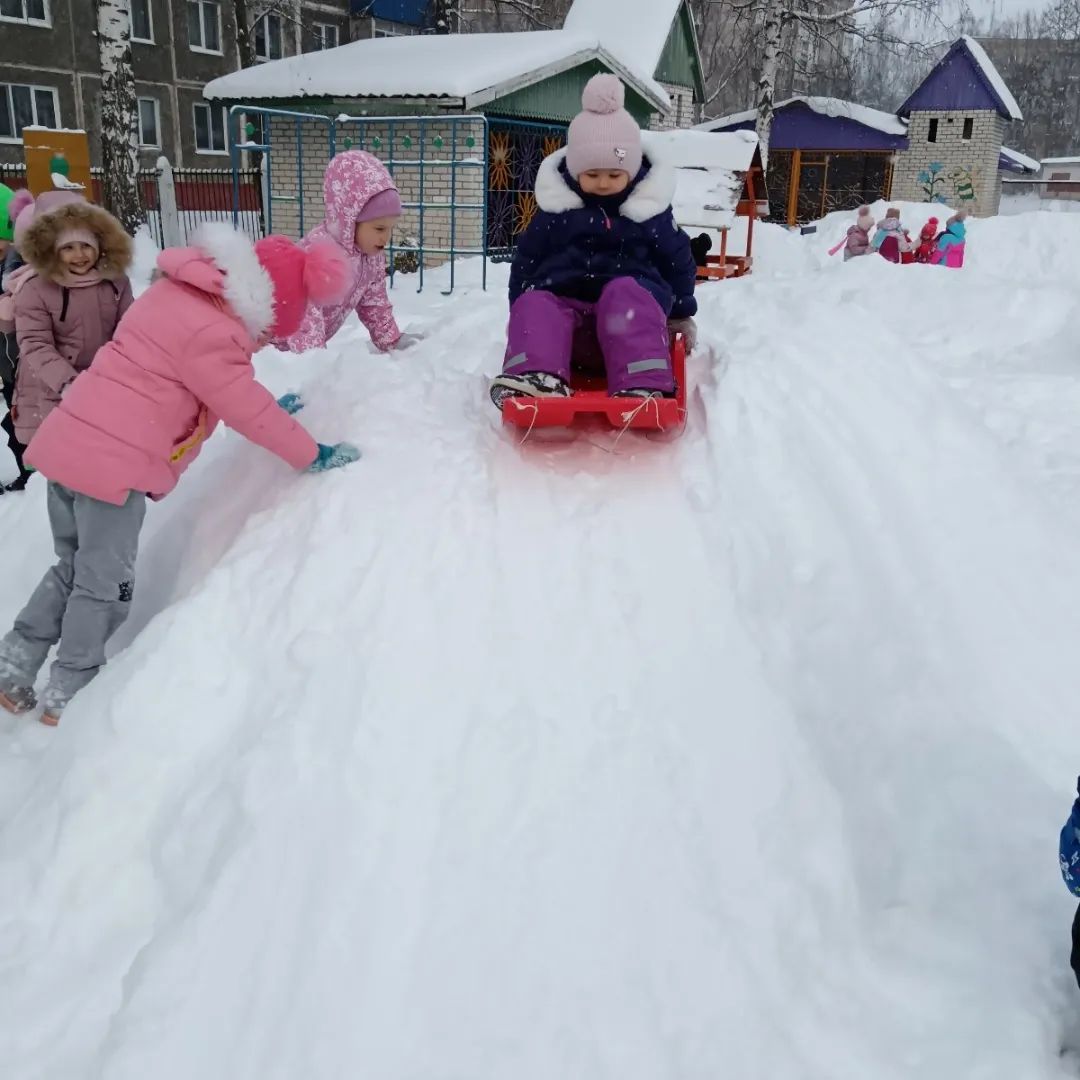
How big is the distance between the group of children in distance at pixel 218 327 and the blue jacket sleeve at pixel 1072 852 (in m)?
1.94

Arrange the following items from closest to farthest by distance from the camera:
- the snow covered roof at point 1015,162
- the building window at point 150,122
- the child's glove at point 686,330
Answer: the child's glove at point 686,330, the building window at point 150,122, the snow covered roof at point 1015,162

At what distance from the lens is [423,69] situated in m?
12.1

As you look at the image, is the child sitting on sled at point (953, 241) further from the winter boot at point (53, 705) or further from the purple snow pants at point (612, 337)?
the winter boot at point (53, 705)

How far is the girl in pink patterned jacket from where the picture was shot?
3.78m

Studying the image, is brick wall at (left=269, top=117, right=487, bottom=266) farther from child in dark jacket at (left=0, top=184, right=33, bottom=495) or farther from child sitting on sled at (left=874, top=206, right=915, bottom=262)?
child in dark jacket at (left=0, top=184, right=33, bottom=495)

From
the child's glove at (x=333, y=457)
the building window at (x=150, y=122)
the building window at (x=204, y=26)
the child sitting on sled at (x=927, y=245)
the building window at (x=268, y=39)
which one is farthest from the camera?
the building window at (x=268, y=39)

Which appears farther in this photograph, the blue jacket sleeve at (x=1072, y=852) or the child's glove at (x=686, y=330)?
the child's glove at (x=686, y=330)

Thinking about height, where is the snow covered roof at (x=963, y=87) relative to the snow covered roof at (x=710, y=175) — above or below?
above

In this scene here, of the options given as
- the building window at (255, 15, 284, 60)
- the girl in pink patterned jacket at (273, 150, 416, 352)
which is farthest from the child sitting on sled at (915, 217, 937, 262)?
the building window at (255, 15, 284, 60)

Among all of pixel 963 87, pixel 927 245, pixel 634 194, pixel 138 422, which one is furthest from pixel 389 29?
pixel 138 422

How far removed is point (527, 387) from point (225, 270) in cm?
102

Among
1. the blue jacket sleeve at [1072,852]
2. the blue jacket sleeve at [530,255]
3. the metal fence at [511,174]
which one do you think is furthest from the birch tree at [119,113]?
the blue jacket sleeve at [1072,852]

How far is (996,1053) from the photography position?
179 centimetres

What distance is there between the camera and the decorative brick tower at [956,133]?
959 inches
